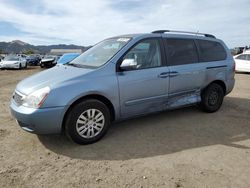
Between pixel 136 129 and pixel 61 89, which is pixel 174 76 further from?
pixel 61 89

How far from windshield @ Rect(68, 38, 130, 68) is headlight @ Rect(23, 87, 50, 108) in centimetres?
101

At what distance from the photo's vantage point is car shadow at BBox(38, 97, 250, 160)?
12.6ft

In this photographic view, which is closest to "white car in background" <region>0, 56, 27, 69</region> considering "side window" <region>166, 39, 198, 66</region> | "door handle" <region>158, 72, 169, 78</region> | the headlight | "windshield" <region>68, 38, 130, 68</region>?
"windshield" <region>68, 38, 130, 68</region>

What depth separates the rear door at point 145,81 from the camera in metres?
4.32

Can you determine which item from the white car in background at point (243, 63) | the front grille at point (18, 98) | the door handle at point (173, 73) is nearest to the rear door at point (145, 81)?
the door handle at point (173, 73)

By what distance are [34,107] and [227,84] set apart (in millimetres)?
4370

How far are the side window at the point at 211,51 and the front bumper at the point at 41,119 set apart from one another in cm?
332

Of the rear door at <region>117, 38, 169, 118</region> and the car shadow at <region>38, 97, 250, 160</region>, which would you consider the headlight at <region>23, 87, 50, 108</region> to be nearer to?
the car shadow at <region>38, 97, 250, 160</region>

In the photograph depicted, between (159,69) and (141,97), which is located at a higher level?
(159,69)

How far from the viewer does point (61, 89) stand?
12.2ft

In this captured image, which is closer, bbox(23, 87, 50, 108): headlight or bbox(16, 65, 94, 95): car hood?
bbox(23, 87, 50, 108): headlight

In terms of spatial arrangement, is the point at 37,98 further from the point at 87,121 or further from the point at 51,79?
the point at 87,121

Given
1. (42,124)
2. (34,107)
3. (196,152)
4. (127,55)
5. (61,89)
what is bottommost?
(196,152)

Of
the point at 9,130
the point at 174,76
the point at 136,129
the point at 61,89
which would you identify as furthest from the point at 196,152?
the point at 9,130
